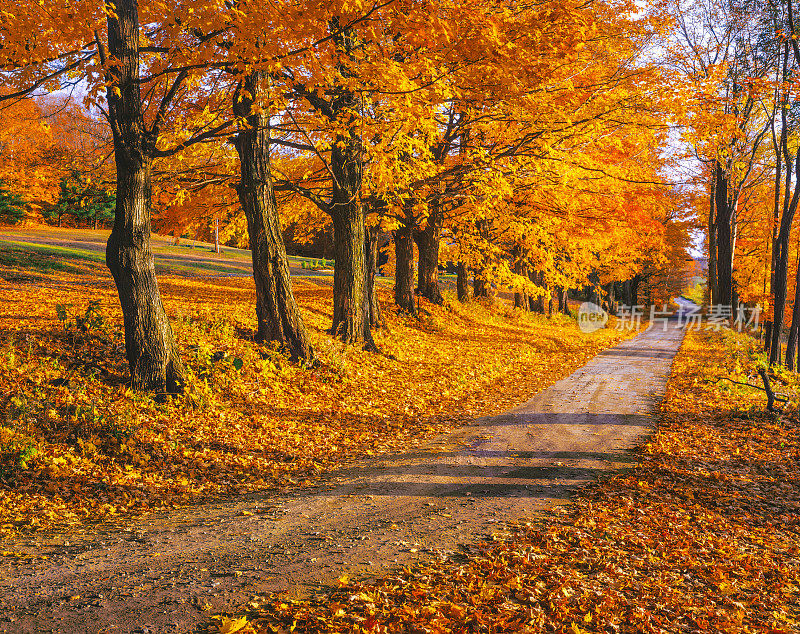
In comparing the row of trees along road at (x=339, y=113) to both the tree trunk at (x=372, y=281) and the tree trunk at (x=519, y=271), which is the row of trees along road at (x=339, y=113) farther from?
the tree trunk at (x=519, y=271)

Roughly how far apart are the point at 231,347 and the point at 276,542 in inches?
236

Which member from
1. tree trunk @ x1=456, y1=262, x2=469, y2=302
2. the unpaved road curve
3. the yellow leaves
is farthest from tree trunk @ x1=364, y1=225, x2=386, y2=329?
the yellow leaves

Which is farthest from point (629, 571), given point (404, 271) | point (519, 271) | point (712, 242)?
point (519, 271)

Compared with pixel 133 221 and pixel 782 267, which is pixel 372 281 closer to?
pixel 133 221

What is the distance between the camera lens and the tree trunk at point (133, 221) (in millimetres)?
7836

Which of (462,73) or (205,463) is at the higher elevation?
(462,73)

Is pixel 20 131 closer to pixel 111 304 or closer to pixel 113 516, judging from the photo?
pixel 111 304

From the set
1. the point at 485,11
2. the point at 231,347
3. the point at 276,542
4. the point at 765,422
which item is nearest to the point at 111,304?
the point at 231,347

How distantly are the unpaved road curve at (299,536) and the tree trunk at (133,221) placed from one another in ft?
10.3

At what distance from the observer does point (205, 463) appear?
7020mm

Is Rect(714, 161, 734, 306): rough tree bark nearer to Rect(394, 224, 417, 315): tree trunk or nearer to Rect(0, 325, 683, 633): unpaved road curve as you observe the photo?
Rect(394, 224, 417, 315): tree trunk

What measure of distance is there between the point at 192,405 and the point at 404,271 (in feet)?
38.5

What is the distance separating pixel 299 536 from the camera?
5188 mm

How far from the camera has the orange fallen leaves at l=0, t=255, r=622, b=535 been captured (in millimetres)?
6156
